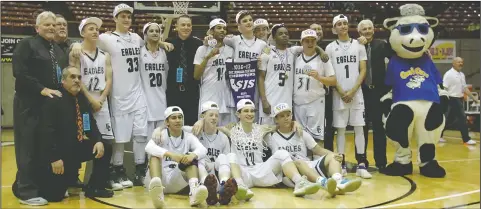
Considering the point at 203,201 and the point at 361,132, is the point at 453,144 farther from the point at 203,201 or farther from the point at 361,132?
the point at 203,201

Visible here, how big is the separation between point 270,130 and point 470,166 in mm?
3119

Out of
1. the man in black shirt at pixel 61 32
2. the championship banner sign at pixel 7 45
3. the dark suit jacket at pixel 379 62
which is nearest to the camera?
the man in black shirt at pixel 61 32

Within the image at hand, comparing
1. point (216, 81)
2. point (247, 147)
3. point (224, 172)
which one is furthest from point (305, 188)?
point (216, 81)

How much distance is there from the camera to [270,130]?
5895mm

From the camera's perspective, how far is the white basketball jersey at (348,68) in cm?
641

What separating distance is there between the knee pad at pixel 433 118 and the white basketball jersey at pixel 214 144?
7.81 ft

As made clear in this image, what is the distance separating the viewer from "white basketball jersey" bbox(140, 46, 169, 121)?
6047 mm

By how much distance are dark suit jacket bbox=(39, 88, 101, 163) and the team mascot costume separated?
3595 millimetres

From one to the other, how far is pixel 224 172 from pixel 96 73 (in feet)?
5.62

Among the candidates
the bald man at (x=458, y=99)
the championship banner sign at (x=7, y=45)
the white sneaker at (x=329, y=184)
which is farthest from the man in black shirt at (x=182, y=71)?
the championship banner sign at (x=7, y=45)

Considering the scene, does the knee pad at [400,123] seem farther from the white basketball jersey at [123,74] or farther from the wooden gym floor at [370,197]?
the white basketball jersey at [123,74]

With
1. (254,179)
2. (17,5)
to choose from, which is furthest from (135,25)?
(254,179)

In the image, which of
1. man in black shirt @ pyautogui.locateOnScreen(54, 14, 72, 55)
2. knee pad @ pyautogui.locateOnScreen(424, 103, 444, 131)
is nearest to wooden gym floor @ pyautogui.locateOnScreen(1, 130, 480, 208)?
knee pad @ pyautogui.locateOnScreen(424, 103, 444, 131)

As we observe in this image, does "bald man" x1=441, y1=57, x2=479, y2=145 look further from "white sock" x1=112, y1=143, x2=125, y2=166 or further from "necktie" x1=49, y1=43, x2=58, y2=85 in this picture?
"necktie" x1=49, y1=43, x2=58, y2=85
